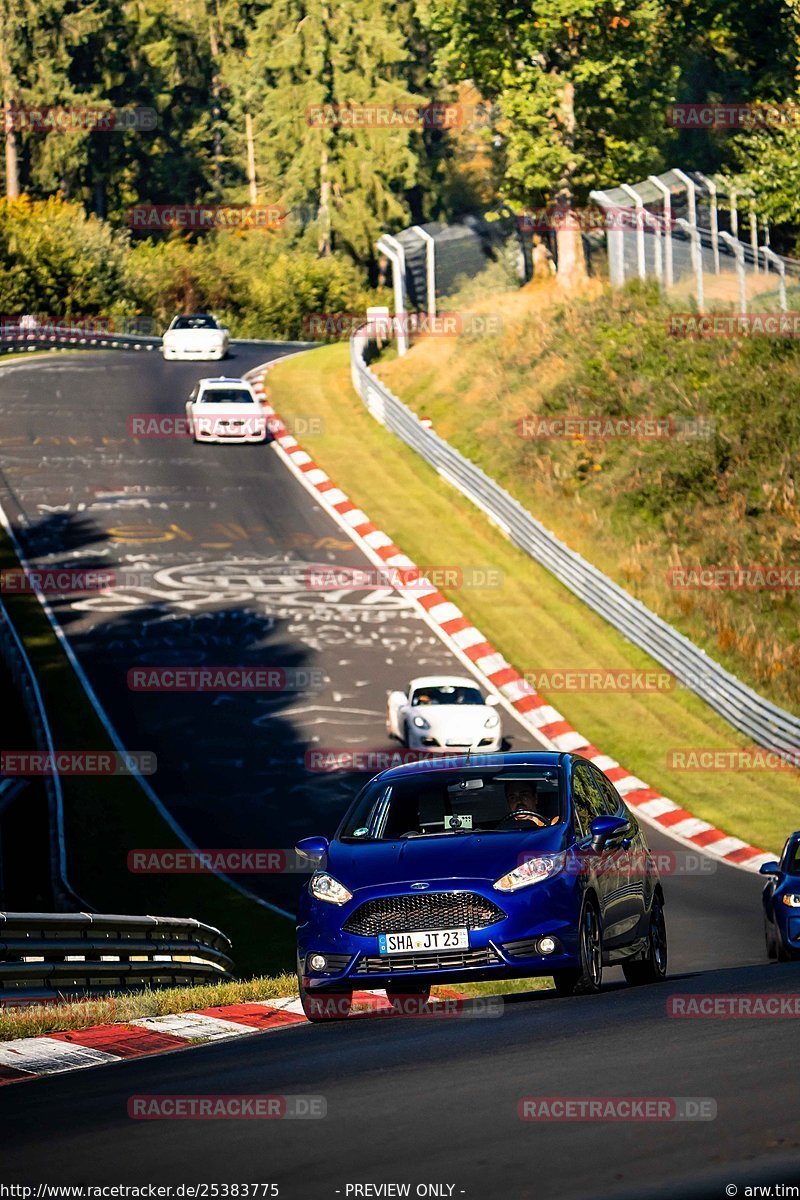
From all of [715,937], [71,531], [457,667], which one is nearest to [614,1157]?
[715,937]

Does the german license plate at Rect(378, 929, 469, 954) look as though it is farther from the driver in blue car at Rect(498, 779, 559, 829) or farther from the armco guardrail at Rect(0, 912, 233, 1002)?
the armco guardrail at Rect(0, 912, 233, 1002)

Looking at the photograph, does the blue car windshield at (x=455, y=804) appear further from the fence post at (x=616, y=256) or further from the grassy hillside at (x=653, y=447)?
the fence post at (x=616, y=256)

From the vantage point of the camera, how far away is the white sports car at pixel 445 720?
25.8 metres

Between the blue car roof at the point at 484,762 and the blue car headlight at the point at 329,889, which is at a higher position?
the blue car roof at the point at 484,762

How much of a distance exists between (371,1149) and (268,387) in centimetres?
4555

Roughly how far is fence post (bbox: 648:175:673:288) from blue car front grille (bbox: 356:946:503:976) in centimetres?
3290

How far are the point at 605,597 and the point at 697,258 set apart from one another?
11.7m

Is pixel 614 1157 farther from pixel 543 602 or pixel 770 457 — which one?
pixel 770 457

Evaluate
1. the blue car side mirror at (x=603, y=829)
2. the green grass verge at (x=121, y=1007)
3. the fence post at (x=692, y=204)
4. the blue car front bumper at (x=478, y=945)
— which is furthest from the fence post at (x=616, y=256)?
the blue car front bumper at (x=478, y=945)

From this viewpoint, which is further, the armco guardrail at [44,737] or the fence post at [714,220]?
the fence post at [714,220]

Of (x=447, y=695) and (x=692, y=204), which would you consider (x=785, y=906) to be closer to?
(x=447, y=695)

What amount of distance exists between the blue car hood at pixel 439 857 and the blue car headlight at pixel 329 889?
0.04 meters

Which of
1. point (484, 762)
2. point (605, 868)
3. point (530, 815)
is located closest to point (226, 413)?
point (484, 762)

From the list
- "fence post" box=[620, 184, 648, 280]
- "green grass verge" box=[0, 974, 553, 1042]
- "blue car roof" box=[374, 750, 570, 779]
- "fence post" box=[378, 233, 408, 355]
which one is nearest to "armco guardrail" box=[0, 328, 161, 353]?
"fence post" box=[378, 233, 408, 355]
